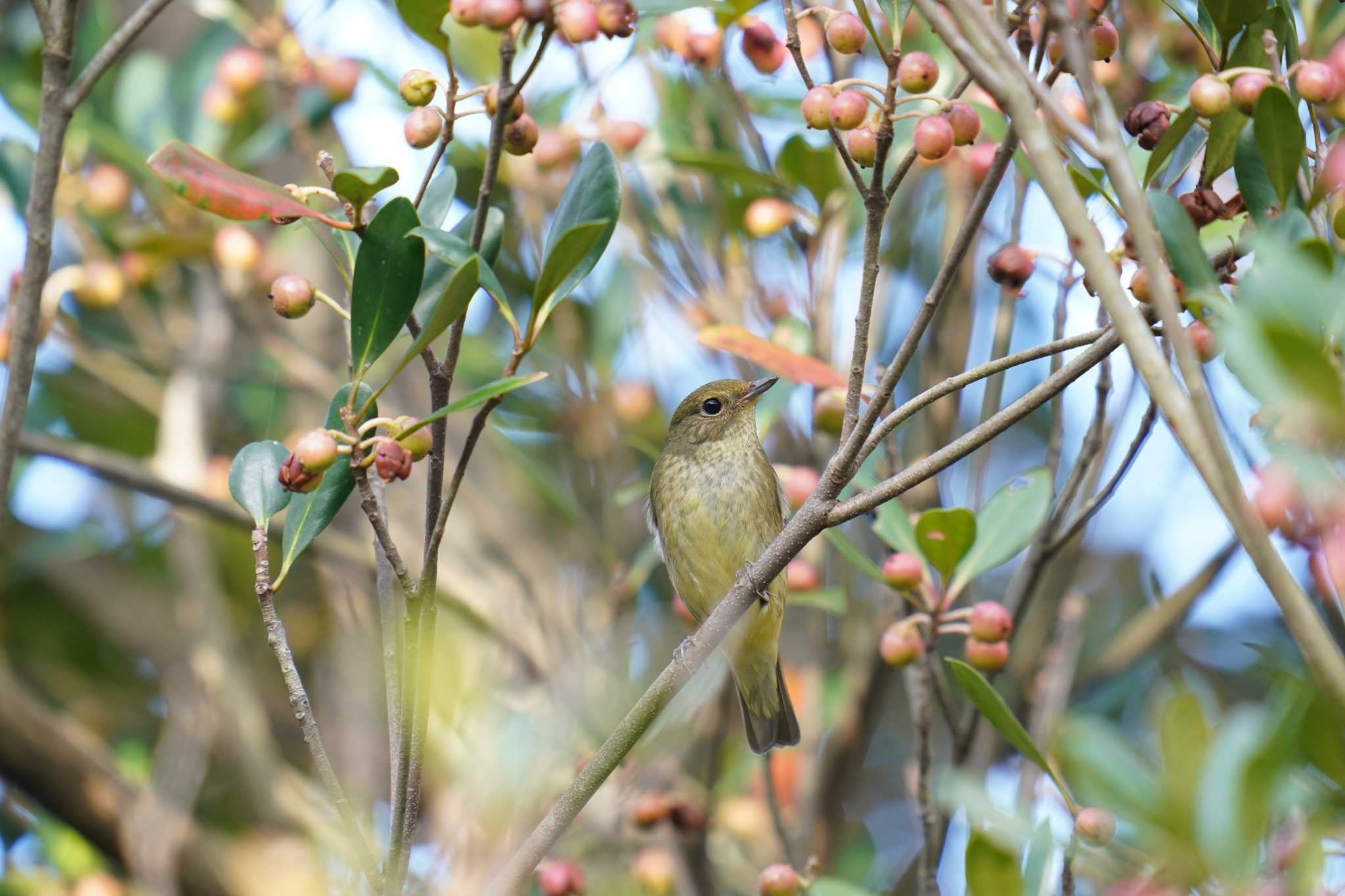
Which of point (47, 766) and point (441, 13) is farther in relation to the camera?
point (47, 766)

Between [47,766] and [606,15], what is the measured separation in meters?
3.24

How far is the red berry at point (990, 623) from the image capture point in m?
3.24

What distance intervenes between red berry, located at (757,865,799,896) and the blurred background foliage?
17.8 inches

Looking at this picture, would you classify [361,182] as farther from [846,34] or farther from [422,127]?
[846,34]

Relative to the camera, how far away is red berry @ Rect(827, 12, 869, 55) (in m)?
2.41

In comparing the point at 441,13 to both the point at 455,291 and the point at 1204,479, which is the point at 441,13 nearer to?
the point at 455,291

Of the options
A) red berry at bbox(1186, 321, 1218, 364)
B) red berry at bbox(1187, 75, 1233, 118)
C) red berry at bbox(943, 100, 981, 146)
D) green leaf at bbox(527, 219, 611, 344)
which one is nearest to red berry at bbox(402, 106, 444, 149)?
green leaf at bbox(527, 219, 611, 344)

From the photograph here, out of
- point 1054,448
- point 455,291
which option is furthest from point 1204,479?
point 1054,448

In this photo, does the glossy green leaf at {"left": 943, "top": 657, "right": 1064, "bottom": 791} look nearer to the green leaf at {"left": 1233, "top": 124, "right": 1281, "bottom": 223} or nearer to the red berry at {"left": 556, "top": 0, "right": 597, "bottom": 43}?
the green leaf at {"left": 1233, "top": 124, "right": 1281, "bottom": 223}

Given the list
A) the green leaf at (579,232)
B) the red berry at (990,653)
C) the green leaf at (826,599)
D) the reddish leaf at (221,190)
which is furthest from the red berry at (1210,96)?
the green leaf at (826,599)

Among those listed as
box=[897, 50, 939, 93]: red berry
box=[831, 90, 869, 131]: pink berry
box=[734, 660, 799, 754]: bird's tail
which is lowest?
box=[734, 660, 799, 754]: bird's tail

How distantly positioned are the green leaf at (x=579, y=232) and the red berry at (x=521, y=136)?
0.32ft

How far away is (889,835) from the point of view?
19.9ft

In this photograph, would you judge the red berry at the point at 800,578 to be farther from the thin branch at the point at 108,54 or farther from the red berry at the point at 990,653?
the thin branch at the point at 108,54
